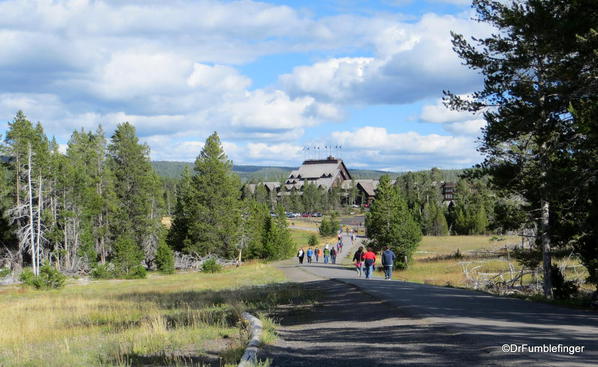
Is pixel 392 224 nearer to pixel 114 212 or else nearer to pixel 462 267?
pixel 462 267

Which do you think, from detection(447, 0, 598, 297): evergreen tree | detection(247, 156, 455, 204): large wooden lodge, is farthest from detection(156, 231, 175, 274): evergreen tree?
detection(247, 156, 455, 204): large wooden lodge

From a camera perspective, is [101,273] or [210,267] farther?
[210,267]

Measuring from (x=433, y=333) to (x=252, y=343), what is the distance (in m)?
3.25

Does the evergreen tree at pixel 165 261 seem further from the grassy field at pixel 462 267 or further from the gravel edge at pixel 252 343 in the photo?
the gravel edge at pixel 252 343

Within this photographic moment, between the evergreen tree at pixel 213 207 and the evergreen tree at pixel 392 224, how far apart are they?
1515 cm

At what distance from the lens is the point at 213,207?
189 feet

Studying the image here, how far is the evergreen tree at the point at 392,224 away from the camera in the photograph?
4806 centimetres

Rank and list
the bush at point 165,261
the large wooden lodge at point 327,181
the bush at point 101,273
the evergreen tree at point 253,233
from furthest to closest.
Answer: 1. the large wooden lodge at point 327,181
2. the evergreen tree at point 253,233
3. the bush at point 165,261
4. the bush at point 101,273

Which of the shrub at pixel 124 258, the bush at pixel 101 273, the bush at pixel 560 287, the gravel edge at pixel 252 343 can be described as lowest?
A: the bush at pixel 101 273

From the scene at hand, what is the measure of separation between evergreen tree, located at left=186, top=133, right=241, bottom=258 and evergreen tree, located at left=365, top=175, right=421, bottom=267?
49.7 ft

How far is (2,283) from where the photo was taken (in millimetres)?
43531

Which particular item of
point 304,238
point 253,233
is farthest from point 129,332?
point 304,238

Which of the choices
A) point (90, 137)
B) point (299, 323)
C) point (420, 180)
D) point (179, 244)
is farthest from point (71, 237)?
point (420, 180)

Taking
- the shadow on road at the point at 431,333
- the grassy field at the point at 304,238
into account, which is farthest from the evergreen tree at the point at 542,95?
the grassy field at the point at 304,238
